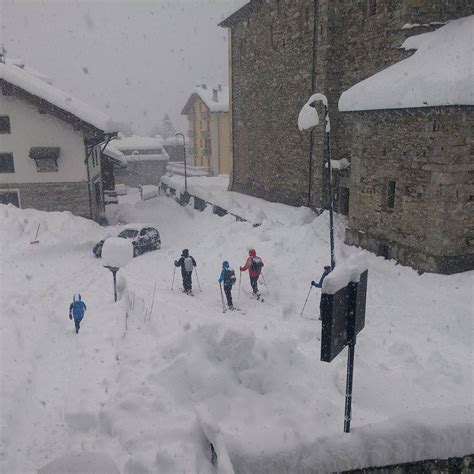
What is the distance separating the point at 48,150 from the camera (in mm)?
20812

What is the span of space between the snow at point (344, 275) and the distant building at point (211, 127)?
135 ft

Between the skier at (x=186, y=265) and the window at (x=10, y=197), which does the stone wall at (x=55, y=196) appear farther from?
the skier at (x=186, y=265)

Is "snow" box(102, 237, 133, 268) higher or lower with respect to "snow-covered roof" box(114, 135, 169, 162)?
lower

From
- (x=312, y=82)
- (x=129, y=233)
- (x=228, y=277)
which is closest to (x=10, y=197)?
(x=129, y=233)

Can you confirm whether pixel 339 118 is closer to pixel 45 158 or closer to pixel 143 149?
pixel 45 158

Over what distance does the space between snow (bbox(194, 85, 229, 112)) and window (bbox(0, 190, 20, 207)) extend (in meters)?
28.8

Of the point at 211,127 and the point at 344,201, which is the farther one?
the point at 211,127

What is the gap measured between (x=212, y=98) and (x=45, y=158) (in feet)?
103

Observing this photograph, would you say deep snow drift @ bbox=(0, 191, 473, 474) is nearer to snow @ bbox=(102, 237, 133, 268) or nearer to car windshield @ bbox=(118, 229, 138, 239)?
snow @ bbox=(102, 237, 133, 268)

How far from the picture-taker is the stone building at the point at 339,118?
36.1 ft

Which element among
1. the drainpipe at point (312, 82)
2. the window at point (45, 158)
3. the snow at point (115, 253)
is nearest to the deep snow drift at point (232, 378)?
the snow at point (115, 253)

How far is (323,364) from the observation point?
7.51 meters

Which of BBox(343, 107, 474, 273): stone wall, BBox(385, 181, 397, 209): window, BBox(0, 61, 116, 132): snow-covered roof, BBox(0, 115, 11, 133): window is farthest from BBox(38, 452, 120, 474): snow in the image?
BBox(0, 115, 11, 133): window

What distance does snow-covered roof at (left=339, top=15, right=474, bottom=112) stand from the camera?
984 centimetres
